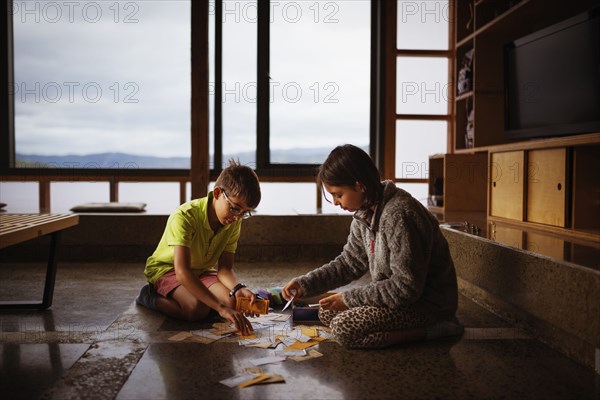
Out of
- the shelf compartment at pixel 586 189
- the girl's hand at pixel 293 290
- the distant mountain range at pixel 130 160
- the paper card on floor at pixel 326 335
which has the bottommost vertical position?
the paper card on floor at pixel 326 335

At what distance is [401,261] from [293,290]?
0.52 metres

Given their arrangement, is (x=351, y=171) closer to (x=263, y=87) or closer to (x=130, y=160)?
(x=263, y=87)

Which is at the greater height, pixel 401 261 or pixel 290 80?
pixel 290 80

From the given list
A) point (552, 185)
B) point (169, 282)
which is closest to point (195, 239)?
point (169, 282)

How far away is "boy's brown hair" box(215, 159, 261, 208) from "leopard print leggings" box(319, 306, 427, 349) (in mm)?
591

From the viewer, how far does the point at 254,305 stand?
237 centimetres

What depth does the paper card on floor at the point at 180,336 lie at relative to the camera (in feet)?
7.58

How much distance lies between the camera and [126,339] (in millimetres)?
2297

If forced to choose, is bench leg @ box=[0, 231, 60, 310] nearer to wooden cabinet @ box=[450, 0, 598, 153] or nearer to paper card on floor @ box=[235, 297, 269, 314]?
paper card on floor @ box=[235, 297, 269, 314]

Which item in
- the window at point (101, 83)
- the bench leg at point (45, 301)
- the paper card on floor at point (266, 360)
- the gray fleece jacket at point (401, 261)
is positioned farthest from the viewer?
the window at point (101, 83)

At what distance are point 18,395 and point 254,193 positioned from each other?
1.10 meters

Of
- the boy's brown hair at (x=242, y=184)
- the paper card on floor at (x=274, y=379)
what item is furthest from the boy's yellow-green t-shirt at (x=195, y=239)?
the paper card on floor at (x=274, y=379)

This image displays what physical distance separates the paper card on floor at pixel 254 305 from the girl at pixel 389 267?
25 cm

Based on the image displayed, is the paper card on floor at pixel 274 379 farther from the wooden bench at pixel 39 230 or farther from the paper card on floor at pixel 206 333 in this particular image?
the wooden bench at pixel 39 230
